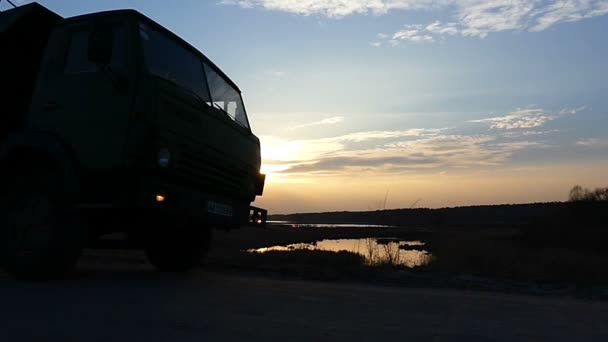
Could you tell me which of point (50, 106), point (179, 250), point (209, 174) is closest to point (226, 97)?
point (209, 174)

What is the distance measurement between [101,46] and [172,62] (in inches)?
39.0

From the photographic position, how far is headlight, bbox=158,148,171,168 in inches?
201

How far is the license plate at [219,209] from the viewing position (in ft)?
19.0

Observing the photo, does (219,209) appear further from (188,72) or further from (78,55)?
(78,55)

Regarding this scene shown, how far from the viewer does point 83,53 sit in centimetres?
569

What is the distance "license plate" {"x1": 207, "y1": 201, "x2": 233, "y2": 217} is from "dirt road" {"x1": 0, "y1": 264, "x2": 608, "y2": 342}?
0.91 meters

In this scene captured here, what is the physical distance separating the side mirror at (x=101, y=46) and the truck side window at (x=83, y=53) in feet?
0.79

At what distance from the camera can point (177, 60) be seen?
239 inches

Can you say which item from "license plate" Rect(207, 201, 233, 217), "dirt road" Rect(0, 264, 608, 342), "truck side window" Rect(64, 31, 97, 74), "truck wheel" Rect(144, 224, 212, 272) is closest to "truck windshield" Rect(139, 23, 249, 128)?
"truck side window" Rect(64, 31, 97, 74)

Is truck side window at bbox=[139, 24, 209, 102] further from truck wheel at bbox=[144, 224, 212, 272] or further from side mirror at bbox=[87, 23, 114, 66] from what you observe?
truck wheel at bbox=[144, 224, 212, 272]

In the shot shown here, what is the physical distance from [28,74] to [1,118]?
69 cm

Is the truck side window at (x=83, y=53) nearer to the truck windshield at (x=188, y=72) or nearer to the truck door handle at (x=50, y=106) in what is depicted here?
the truck windshield at (x=188, y=72)

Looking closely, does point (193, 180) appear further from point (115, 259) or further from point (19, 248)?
point (115, 259)

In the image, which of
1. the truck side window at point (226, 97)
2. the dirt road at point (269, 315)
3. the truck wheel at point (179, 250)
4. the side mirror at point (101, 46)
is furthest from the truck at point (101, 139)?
the truck wheel at point (179, 250)
